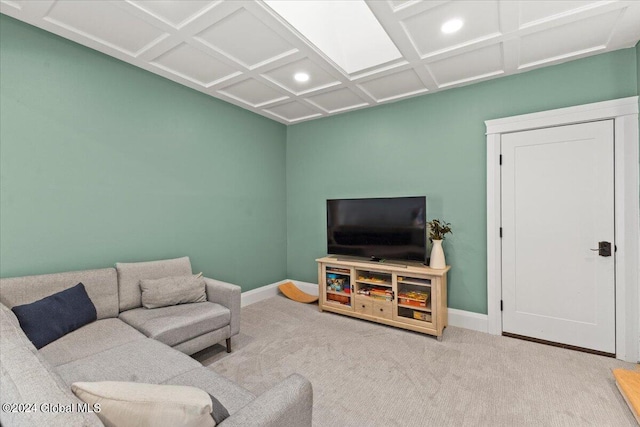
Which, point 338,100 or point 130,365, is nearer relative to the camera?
point 130,365

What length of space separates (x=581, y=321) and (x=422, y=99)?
290 cm

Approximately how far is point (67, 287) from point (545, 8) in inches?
166

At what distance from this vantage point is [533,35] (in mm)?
2395

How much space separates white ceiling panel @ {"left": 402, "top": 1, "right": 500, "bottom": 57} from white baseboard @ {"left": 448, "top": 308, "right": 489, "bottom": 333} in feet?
9.15

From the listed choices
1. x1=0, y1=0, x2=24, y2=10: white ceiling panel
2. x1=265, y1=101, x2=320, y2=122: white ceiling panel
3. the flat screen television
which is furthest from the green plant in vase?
x1=0, y1=0, x2=24, y2=10: white ceiling panel

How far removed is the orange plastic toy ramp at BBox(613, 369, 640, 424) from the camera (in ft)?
6.10

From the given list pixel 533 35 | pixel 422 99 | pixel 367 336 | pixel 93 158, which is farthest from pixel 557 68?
pixel 93 158

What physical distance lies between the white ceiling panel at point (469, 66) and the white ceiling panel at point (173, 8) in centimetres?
214

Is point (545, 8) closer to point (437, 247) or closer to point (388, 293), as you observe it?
point (437, 247)

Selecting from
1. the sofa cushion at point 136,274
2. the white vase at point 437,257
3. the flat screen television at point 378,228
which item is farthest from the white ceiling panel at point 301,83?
the sofa cushion at point 136,274

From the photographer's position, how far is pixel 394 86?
3.35m

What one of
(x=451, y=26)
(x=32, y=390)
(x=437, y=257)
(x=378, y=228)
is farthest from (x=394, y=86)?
(x=32, y=390)

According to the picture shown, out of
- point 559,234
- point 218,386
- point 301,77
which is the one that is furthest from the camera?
point 301,77

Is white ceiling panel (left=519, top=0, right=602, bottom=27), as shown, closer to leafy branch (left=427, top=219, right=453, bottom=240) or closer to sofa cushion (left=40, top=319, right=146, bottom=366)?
leafy branch (left=427, top=219, right=453, bottom=240)
